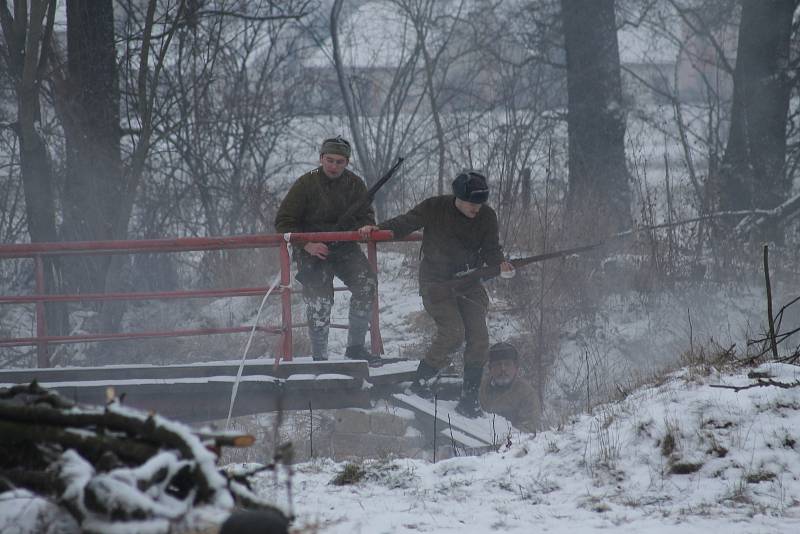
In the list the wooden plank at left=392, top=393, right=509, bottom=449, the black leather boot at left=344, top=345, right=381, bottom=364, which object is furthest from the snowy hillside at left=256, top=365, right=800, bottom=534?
the black leather boot at left=344, top=345, right=381, bottom=364

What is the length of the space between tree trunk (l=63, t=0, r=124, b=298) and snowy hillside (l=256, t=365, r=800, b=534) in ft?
23.6

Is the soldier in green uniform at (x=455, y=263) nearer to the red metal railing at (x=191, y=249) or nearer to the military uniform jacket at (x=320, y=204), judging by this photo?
the red metal railing at (x=191, y=249)

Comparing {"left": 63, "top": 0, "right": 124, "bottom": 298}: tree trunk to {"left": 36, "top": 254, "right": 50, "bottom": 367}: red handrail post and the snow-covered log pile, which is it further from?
the snow-covered log pile

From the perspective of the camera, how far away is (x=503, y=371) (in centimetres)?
740

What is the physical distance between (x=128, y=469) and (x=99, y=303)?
10.6m

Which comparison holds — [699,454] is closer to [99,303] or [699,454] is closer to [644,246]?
[644,246]

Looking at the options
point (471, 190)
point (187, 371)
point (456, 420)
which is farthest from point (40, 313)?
point (471, 190)

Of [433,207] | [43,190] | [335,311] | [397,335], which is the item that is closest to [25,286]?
[43,190]

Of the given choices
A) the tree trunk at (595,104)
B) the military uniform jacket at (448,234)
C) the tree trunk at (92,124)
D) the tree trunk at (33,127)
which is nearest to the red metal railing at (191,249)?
the military uniform jacket at (448,234)

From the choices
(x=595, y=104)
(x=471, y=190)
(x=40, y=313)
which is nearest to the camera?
(x=471, y=190)

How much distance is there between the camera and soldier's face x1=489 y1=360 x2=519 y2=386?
291 inches

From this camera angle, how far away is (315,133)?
16906mm

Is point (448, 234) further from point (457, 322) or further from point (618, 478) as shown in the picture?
point (618, 478)

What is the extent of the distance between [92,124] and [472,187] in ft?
20.0
